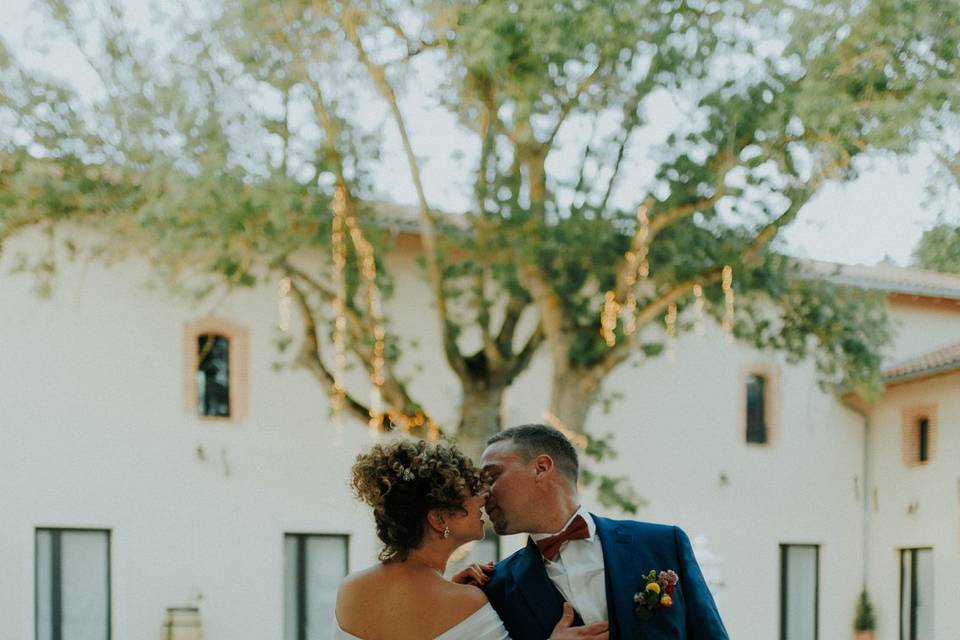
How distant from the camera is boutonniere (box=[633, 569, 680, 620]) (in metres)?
3.06

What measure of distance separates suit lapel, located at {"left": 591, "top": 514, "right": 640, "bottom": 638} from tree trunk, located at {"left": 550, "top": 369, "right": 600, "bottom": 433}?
28.9 ft

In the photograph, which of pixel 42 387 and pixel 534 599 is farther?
pixel 42 387

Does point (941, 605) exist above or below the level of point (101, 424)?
below

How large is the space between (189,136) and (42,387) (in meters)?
4.35

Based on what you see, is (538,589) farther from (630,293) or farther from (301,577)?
(301,577)

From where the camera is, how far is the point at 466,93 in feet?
35.9

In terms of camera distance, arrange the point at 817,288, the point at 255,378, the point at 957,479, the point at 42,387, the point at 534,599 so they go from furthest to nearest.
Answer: the point at 957,479, the point at 255,378, the point at 42,387, the point at 817,288, the point at 534,599

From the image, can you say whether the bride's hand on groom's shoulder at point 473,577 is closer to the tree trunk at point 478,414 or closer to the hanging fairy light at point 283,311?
the tree trunk at point 478,414

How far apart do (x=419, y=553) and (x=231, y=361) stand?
11844mm

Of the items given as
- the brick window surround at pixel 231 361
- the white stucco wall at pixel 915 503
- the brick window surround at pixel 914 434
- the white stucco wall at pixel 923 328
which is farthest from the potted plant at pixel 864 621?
the brick window surround at pixel 231 361

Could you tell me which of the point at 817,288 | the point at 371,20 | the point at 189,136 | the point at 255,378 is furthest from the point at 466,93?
the point at 255,378

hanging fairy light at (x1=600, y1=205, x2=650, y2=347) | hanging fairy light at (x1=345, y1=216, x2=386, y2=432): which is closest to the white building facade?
hanging fairy light at (x1=345, y1=216, x2=386, y2=432)

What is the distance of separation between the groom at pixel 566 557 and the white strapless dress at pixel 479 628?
9cm

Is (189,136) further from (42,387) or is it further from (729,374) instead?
(729,374)
